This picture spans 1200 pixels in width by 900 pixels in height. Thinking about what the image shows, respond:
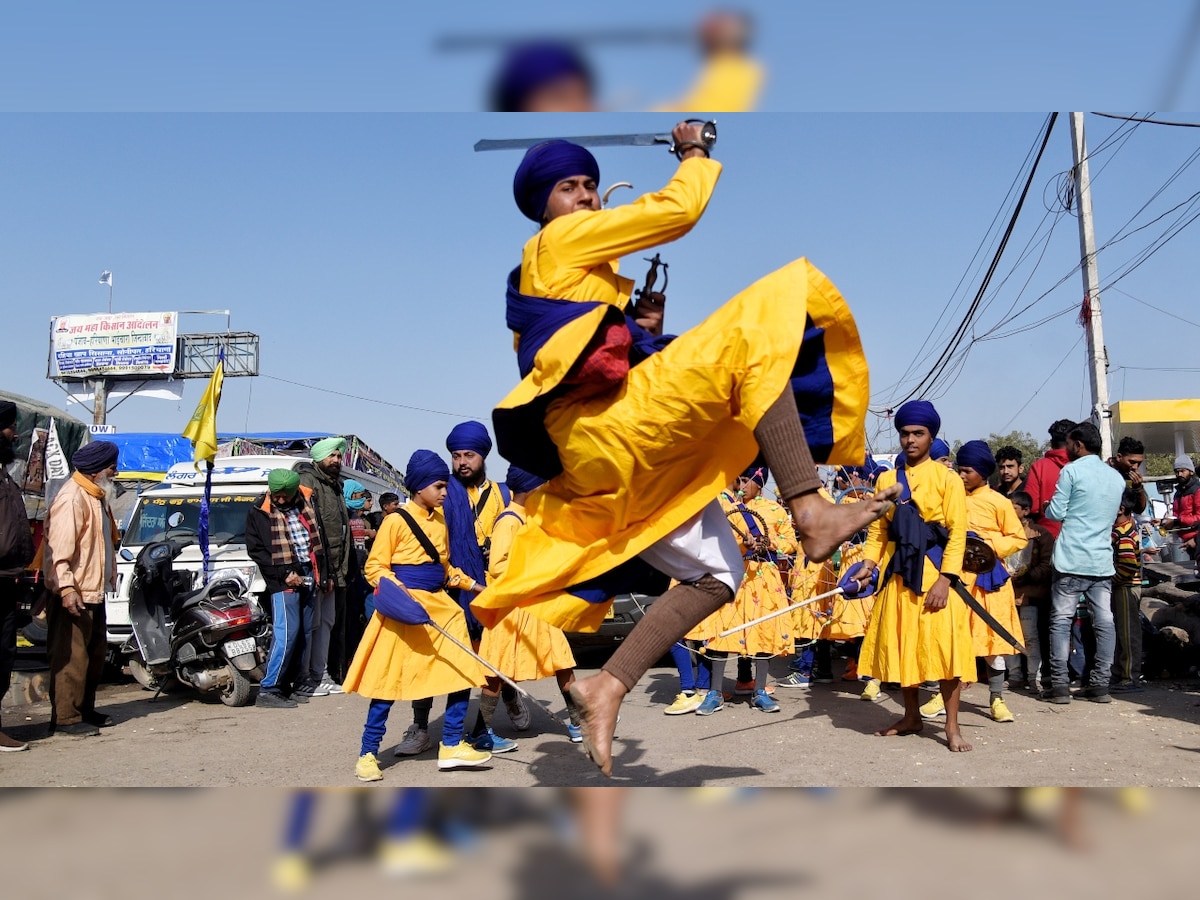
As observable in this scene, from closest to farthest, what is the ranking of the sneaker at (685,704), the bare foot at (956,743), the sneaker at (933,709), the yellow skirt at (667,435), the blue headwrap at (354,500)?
the yellow skirt at (667,435) < the bare foot at (956,743) < the sneaker at (933,709) < the sneaker at (685,704) < the blue headwrap at (354,500)

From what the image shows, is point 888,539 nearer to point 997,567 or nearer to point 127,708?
point 997,567

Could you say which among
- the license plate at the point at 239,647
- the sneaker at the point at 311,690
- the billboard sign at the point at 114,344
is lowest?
the sneaker at the point at 311,690

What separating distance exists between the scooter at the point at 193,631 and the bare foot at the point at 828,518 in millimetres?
6194

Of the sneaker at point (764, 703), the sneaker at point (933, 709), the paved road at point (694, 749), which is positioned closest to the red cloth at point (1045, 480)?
the paved road at point (694, 749)

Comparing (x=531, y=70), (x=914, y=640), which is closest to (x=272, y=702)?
(x=914, y=640)

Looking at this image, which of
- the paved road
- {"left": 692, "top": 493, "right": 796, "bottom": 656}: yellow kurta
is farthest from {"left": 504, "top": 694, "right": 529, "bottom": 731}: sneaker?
{"left": 692, "top": 493, "right": 796, "bottom": 656}: yellow kurta

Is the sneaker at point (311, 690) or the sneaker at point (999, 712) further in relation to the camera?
the sneaker at point (311, 690)

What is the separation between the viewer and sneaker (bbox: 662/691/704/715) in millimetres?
7086

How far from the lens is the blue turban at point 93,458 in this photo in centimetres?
667

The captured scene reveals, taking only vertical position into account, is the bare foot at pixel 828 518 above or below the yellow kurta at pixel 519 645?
above

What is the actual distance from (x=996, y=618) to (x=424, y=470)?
3.89 m

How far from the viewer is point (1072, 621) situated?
7.17m

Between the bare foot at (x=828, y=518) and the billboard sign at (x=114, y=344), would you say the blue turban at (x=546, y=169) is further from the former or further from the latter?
the billboard sign at (x=114, y=344)

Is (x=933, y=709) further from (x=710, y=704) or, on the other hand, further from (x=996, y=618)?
(x=710, y=704)
